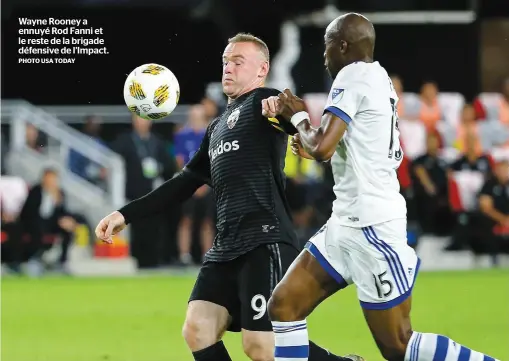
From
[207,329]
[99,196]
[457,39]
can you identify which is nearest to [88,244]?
[99,196]

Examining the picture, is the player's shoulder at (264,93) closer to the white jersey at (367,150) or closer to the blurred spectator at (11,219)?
the white jersey at (367,150)

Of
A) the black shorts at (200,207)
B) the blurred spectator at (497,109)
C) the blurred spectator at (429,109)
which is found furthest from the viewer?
the blurred spectator at (497,109)

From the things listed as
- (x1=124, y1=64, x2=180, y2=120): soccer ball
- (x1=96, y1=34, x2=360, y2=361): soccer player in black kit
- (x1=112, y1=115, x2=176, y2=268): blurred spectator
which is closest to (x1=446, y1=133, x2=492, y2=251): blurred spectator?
(x1=112, y1=115, x2=176, y2=268): blurred spectator

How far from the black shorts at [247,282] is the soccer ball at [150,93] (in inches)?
A: 44.6

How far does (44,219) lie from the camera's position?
16.5m

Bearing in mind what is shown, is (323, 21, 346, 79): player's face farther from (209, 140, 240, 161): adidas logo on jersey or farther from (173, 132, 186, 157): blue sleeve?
(173, 132, 186, 157): blue sleeve

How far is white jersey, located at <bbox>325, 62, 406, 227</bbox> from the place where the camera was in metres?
5.76

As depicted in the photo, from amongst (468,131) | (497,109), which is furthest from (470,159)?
(497,109)

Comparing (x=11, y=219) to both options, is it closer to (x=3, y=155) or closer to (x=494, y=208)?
(x=3, y=155)

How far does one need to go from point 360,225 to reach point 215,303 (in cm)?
119

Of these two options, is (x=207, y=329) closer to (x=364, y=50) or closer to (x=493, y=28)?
(x=364, y=50)

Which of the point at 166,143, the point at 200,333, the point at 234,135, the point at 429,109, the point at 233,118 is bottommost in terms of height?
the point at 200,333

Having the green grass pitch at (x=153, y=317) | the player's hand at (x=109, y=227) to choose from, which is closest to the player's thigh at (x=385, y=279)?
the player's hand at (x=109, y=227)

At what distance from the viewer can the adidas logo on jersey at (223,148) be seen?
659 centimetres
